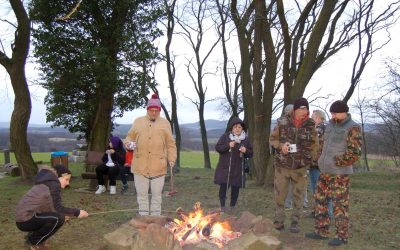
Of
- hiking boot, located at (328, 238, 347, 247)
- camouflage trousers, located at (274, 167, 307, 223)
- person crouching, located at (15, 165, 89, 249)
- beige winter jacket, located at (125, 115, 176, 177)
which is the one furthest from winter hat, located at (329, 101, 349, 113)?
person crouching, located at (15, 165, 89, 249)

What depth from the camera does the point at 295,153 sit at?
5.88 meters

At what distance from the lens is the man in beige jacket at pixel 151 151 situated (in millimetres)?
5984

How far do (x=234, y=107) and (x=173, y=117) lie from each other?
129 inches

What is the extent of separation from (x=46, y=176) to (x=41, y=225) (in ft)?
1.81

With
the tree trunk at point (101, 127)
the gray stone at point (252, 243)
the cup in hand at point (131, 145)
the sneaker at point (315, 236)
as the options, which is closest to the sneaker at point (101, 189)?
the tree trunk at point (101, 127)

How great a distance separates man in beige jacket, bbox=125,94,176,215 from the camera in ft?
19.6

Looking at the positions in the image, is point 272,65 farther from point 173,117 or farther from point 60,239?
point 173,117

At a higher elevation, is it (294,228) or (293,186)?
(293,186)

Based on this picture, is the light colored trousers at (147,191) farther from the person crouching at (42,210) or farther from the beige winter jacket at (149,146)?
the person crouching at (42,210)

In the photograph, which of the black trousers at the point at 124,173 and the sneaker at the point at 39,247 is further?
the black trousers at the point at 124,173

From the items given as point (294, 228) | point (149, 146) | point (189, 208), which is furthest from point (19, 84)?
point (294, 228)

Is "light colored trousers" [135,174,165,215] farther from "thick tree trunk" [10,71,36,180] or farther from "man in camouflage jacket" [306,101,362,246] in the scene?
"thick tree trunk" [10,71,36,180]

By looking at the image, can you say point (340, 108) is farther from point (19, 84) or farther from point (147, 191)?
point (19, 84)

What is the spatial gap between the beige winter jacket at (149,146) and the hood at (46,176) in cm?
132
